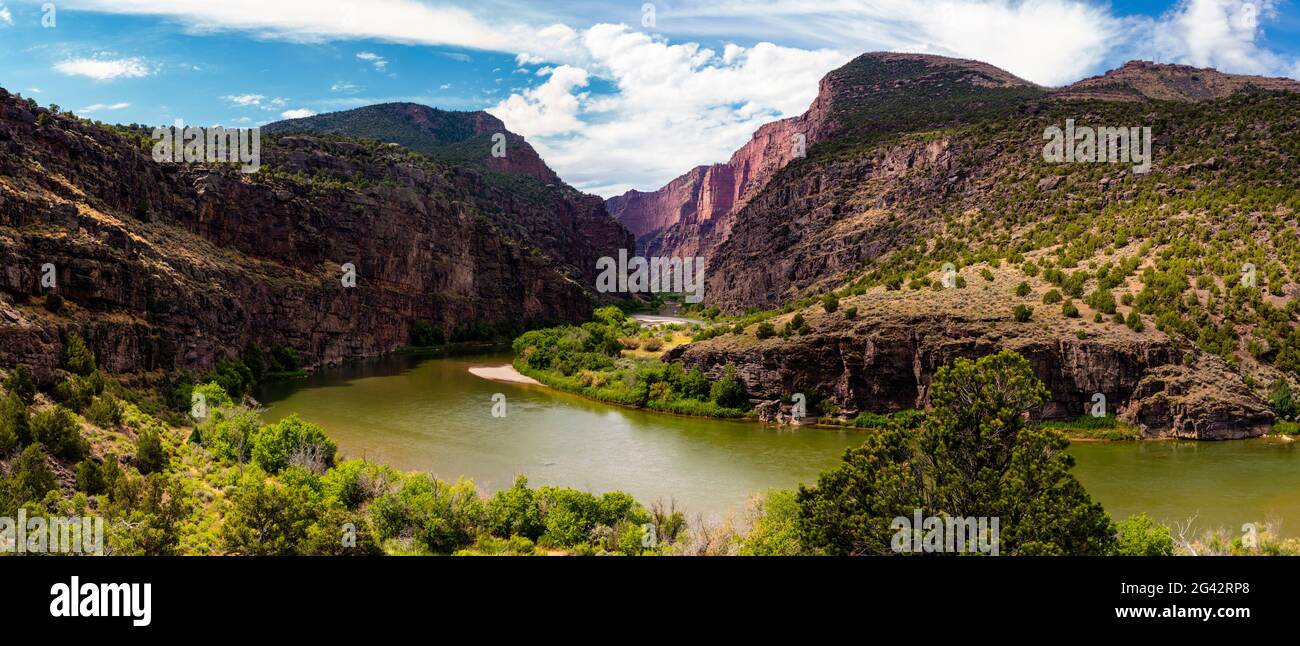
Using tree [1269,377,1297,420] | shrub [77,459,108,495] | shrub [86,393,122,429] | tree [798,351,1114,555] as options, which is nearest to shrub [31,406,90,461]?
shrub [77,459,108,495]

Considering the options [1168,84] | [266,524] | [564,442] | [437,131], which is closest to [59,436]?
[266,524]

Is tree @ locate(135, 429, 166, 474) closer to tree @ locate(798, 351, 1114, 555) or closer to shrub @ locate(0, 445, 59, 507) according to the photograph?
shrub @ locate(0, 445, 59, 507)

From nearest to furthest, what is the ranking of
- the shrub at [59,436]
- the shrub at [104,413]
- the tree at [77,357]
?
1. the shrub at [59,436]
2. the shrub at [104,413]
3. the tree at [77,357]

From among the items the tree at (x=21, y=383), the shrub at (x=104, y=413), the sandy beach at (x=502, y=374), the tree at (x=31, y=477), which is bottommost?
the sandy beach at (x=502, y=374)

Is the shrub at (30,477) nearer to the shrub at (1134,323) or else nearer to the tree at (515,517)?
the tree at (515,517)

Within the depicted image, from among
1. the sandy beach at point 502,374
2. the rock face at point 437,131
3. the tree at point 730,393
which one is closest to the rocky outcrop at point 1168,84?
the tree at point 730,393

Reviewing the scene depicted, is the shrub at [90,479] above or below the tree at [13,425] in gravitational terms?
below

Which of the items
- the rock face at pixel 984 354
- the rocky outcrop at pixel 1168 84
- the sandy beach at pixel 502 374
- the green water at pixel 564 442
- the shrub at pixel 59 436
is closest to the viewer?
the shrub at pixel 59 436
